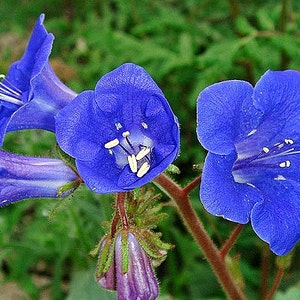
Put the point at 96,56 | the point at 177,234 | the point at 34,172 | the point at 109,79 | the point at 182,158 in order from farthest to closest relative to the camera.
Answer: the point at 96,56 < the point at 182,158 < the point at 177,234 < the point at 34,172 < the point at 109,79

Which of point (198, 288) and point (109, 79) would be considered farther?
point (198, 288)

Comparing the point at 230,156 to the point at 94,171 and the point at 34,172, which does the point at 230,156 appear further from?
the point at 34,172

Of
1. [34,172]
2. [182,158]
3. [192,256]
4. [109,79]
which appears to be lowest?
[192,256]

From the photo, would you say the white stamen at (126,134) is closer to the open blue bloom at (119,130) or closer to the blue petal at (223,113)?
the open blue bloom at (119,130)

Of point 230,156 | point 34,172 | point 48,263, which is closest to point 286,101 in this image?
point 230,156

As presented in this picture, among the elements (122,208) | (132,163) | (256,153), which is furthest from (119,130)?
(256,153)

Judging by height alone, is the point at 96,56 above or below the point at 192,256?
above

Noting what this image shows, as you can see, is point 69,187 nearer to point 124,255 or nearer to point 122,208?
point 122,208
